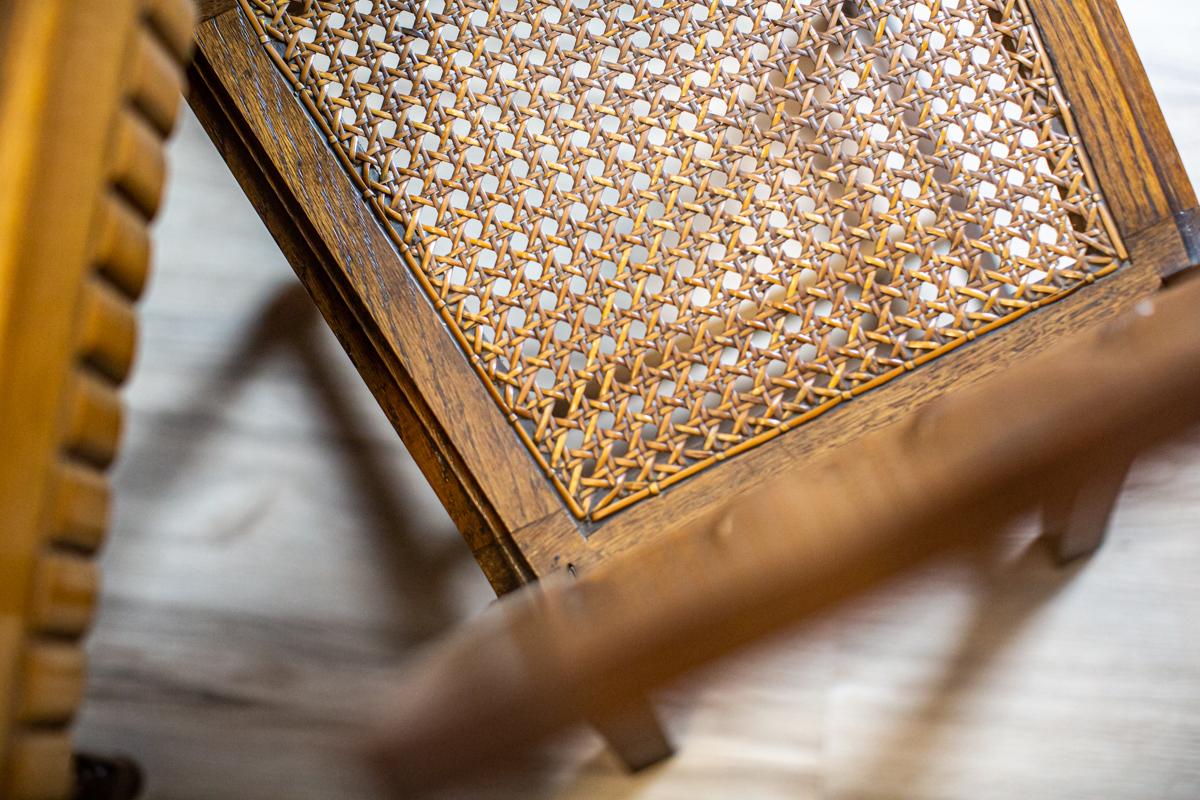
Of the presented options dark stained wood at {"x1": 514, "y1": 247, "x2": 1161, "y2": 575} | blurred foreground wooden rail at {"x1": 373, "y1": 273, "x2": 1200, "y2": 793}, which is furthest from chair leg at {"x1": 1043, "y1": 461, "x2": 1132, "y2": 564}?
blurred foreground wooden rail at {"x1": 373, "y1": 273, "x2": 1200, "y2": 793}

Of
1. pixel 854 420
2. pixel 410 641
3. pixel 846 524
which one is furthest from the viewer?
pixel 410 641

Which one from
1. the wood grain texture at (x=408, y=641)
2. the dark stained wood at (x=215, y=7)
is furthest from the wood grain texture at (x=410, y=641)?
the dark stained wood at (x=215, y=7)

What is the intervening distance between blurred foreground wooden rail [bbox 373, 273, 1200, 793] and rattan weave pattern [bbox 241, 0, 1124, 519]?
0.33 m

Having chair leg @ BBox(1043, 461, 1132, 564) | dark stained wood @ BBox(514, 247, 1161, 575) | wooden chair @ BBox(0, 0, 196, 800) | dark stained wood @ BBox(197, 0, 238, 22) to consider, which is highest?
dark stained wood @ BBox(197, 0, 238, 22)

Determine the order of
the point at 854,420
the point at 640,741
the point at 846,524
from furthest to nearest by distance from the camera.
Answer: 1. the point at 640,741
2. the point at 854,420
3. the point at 846,524

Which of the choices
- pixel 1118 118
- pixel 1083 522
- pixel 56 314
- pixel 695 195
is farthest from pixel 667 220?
pixel 1083 522

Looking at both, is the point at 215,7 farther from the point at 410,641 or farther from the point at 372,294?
the point at 410,641

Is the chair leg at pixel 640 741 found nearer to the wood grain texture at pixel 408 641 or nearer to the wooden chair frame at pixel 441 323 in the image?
the wood grain texture at pixel 408 641

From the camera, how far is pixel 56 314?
271mm

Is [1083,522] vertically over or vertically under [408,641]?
under

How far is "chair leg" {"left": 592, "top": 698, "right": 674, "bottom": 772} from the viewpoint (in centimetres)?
73

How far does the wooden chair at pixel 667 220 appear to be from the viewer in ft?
1.88

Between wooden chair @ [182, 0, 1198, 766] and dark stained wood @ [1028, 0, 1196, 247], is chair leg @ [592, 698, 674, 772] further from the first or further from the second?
dark stained wood @ [1028, 0, 1196, 247]

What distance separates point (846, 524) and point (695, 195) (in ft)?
1.34
